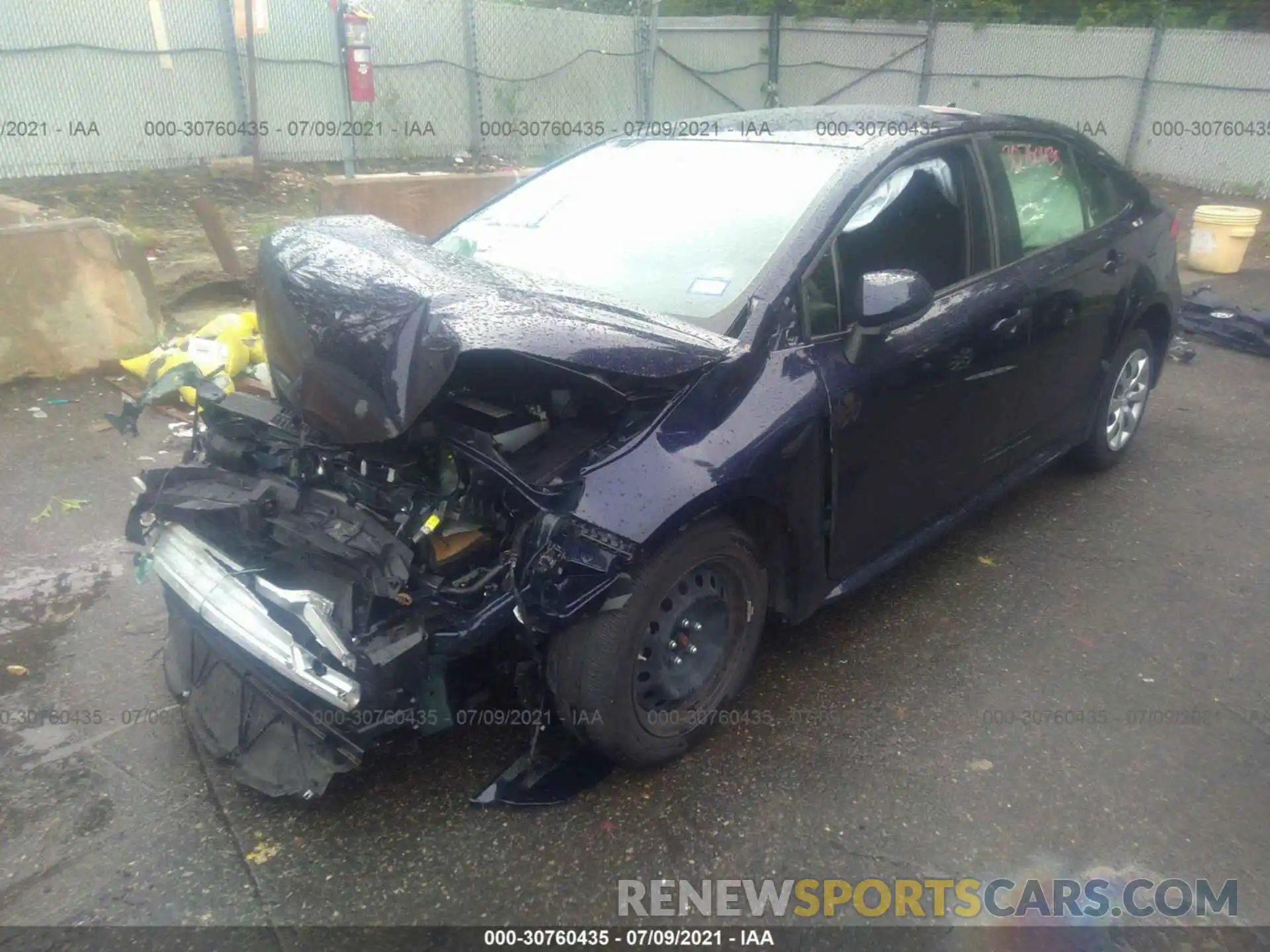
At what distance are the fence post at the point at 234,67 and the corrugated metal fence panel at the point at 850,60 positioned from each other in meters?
9.03

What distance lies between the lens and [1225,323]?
7059 mm

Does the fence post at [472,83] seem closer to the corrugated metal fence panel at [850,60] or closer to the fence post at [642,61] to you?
the fence post at [642,61]

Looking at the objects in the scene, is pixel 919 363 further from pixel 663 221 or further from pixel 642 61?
pixel 642 61

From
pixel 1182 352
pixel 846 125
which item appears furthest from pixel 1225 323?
pixel 846 125

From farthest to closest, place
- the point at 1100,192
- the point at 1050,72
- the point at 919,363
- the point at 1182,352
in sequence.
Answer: the point at 1050,72 < the point at 1182,352 < the point at 1100,192 < the point at 919,363

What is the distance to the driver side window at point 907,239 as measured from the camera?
9.50 ft

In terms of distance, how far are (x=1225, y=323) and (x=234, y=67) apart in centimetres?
1066

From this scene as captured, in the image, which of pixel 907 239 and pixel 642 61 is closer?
pixel 907 239

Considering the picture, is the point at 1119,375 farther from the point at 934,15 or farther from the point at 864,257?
the point at 934,15

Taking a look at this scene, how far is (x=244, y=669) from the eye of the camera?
249cm

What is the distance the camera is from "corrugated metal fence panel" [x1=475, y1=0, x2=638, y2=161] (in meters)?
12.6

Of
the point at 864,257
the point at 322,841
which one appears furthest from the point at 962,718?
the point at 322,841

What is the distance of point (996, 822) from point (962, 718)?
0.46 metres

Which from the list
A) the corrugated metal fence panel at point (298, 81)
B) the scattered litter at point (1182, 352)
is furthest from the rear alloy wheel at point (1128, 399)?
the corrugated metal fence panel at point (298, 81)
